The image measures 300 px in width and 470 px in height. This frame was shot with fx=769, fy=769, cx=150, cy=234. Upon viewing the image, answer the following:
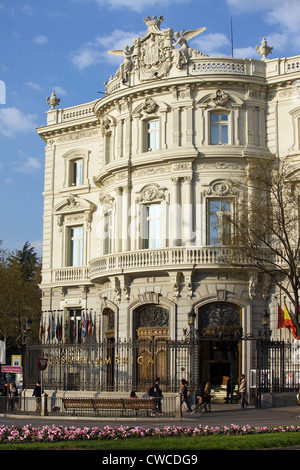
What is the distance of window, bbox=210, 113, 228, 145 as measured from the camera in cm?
4041

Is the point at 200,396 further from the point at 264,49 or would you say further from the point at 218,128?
the point at 264,49

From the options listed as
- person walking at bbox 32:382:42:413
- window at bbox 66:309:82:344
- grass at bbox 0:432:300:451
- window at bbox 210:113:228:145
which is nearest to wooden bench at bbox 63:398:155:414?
person walking at bbox 32:382:42:413

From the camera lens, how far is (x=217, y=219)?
1540 inches

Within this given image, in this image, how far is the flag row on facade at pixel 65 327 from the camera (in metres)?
43.6

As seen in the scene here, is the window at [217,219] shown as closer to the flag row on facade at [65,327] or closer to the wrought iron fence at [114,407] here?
the flag row on facade at [65,327]

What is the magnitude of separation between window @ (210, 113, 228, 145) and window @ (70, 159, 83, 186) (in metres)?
10.2

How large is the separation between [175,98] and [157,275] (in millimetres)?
9427

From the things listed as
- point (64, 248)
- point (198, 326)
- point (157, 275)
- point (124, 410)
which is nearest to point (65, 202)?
point (64, 248)

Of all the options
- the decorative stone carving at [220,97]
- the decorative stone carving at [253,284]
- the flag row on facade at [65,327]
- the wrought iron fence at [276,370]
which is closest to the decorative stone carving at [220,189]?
the decorative stone carving at [220,97]

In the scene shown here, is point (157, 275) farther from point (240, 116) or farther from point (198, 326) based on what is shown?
point (240, 116)

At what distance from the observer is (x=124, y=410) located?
2903 centimetres

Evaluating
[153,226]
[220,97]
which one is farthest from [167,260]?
[220,97]

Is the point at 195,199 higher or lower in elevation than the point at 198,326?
higher
